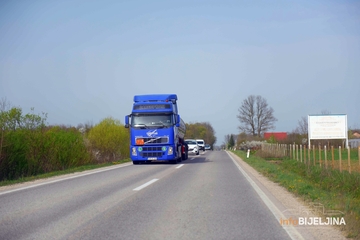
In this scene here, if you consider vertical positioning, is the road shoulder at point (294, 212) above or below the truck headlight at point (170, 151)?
below

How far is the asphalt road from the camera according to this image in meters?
6.74

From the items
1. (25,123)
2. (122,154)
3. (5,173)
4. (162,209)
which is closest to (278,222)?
(162,209)

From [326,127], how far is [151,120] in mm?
17643

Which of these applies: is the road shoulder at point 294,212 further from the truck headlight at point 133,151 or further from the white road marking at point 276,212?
the truck headlight at point 133,151

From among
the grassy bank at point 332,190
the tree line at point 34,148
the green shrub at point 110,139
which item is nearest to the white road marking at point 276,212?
the grassy bank at point 332,190

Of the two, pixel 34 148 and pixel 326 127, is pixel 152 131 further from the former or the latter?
pixel 326 127

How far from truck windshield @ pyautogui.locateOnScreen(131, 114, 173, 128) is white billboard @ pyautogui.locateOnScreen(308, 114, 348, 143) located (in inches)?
615

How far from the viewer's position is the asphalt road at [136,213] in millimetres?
6742

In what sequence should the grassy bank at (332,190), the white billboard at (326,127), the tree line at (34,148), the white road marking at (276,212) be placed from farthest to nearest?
the white billboard at (326,127), the tree line at (34,148), the grassy bank at (332,190), the white road marking at (276,212)

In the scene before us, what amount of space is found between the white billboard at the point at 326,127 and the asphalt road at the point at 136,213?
79.0 ft

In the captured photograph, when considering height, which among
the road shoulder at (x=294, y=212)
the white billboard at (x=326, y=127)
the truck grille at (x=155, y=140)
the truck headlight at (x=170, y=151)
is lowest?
the road shoulder at (x=294, y=212)

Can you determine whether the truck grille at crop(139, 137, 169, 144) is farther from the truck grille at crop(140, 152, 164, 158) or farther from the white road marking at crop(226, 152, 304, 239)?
the white road marking at crop(226, 152, 304, 239)

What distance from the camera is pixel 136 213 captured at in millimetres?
8445

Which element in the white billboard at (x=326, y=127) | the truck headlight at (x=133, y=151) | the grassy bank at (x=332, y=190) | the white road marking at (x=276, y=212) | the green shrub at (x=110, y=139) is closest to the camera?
the white road marking at (x=276, y=212)
